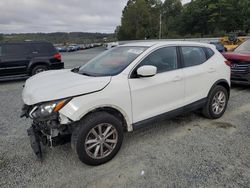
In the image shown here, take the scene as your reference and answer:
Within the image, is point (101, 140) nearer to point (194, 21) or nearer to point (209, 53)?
point (209, 53)

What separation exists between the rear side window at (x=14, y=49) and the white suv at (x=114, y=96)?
20.1ft

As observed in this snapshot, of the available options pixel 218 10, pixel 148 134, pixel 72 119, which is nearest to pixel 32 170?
pixel 72 119

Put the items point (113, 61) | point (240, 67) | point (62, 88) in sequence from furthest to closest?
point (240, 67) < point (113, 61) < point (62, 88)

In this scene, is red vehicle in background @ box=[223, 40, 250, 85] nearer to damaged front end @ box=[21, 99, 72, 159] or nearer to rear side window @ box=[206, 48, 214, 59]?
rear side window @ box=[206, 48, 214, 59]

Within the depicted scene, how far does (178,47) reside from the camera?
3727 millimetres

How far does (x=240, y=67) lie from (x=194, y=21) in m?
60.1

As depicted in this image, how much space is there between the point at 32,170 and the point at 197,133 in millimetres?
2729

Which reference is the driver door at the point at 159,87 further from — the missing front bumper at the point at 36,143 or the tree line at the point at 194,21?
the tree line at the point at 194,21

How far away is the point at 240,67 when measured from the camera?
6418mm

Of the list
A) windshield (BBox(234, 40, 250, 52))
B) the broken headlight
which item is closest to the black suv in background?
the broken headlight

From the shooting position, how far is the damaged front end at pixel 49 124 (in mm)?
2564

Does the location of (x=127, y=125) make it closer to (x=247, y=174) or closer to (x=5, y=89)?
(x=247, y=174)

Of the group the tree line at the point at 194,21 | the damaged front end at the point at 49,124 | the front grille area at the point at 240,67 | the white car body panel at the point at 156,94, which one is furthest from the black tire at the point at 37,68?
the tree line at the point at 194,21

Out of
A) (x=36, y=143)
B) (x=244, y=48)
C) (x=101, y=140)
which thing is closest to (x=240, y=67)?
(x=244, y=48)
